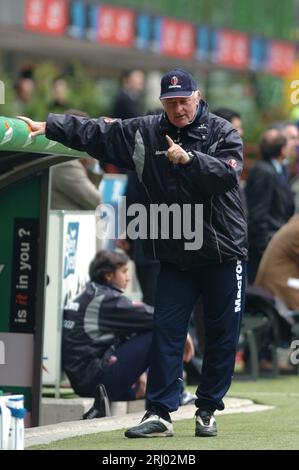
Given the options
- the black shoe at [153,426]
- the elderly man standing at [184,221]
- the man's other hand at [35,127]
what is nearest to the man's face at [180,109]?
the elderly man standing at [184,221]

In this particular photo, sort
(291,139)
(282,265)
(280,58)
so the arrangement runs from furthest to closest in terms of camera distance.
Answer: (280,58)
(291,139)
(282,265)

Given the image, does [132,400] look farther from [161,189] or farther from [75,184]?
[161,189]

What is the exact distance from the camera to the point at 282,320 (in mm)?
13461

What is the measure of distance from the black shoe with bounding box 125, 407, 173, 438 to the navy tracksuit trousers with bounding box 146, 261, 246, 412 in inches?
2.0

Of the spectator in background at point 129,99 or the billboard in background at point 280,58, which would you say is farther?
the billboard in background at point 280,58

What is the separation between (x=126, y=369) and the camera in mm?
10523

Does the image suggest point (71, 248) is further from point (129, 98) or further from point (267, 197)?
point (129, 98)

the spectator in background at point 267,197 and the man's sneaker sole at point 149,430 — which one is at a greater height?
the spectator in background at point 267,197

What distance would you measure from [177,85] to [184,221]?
72 centimetres

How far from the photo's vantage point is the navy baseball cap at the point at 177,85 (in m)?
8.45

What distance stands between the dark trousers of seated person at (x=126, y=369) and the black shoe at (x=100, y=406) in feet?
0.60

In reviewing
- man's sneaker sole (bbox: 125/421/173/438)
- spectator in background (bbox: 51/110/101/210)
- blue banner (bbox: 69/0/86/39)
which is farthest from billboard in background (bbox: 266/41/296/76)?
man's sneaker sole (bbox: 125/421/173/438)

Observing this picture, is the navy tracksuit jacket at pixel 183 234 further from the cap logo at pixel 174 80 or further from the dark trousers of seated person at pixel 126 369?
the dark trousers of seated person at pixel 126 369

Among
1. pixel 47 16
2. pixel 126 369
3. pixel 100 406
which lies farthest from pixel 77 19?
pixel 100 406
